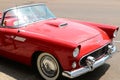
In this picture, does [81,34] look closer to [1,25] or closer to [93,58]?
[93,58]

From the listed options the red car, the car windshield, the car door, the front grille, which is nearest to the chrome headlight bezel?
the red car

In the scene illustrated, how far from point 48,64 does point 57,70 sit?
9.8 inches

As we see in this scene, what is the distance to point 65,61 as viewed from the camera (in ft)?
15.6

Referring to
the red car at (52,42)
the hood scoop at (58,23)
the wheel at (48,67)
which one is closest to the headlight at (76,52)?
the red car at (52,42)

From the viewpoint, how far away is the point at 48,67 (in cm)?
523

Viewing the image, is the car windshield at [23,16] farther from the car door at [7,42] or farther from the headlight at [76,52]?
the headlight at [76,52]

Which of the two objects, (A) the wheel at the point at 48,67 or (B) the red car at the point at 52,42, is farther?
(A) the wheel at the point at 48,67

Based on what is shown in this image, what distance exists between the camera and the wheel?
16.5 feet

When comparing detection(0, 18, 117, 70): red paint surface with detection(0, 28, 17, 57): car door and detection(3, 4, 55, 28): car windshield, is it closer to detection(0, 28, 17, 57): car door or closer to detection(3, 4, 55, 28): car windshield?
detection(0, 28, 17, 57): car door

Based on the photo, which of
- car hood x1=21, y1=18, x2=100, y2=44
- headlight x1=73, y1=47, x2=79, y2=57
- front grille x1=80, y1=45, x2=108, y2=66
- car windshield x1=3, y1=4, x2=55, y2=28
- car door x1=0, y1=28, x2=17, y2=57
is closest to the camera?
headlight x1=73, y1=47, x2=79, y2=57

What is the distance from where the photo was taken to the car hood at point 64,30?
5179mm

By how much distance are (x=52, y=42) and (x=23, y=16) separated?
148cm

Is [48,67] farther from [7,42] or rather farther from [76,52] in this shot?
[7,42]

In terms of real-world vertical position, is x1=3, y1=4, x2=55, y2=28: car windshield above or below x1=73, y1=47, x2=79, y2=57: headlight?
above
